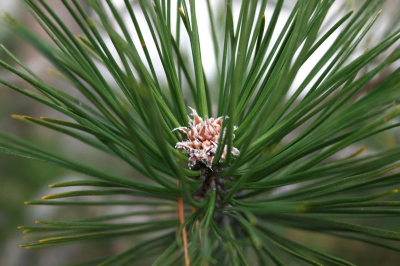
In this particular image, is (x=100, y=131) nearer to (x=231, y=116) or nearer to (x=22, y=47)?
(x=231, y=116)

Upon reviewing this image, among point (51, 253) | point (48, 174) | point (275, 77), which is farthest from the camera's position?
point (48, 174)

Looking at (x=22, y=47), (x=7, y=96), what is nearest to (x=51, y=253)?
(x=7, y=96)

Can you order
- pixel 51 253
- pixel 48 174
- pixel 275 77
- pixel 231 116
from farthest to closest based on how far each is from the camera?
pixel 48 174, pixel 51 253, pixel 275 77, pixel 231 116

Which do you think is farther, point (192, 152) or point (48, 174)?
point (48, 174)

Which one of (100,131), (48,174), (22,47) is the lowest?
(100,131)

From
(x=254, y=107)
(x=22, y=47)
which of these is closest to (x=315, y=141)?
(x=254, y=107)

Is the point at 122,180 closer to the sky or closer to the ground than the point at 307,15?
closer to the ground

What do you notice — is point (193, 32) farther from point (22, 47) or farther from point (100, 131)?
point (22, 47)
